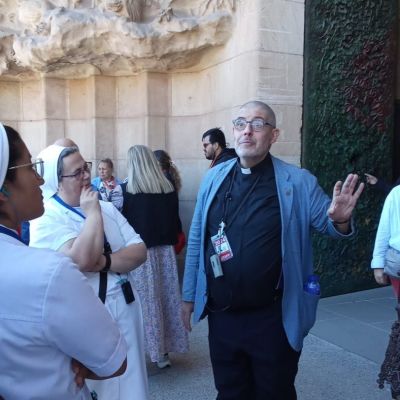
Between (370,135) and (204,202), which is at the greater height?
(370,135)

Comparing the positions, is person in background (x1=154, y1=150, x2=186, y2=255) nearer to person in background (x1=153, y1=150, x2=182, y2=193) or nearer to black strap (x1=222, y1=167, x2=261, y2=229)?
person in background (x1=153, y1=150, x2=182, y2=193)

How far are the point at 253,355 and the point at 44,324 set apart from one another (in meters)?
1.61

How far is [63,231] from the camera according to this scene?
2.20 metres

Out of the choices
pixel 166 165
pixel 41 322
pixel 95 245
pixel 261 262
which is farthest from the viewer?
pixel 166 165

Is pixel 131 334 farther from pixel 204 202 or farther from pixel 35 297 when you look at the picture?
pixel 35 297

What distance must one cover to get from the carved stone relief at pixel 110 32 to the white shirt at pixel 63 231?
13.2 ft

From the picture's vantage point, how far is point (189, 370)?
12.8 feet

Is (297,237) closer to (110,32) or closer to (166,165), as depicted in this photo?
(166,165)

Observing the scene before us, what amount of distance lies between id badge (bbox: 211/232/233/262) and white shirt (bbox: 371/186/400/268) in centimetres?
138

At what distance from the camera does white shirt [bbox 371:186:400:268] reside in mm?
3246

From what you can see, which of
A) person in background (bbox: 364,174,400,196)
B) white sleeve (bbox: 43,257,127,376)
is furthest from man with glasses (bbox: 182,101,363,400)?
person in background (bbox: 364,174,400,196)

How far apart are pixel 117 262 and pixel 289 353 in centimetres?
100

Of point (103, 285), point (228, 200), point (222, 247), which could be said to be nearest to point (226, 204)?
point (228, 200)

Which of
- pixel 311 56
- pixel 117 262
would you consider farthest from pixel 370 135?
pixel 117 262
